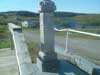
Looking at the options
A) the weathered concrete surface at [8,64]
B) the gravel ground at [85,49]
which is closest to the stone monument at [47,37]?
the weathered concrete surface at [8,64]

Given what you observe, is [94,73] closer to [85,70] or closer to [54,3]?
[85,70]

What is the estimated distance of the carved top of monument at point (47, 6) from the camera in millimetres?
4207

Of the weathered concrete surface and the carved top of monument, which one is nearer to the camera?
the carved top of monument

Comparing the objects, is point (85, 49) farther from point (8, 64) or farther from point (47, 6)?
point (47, 6)

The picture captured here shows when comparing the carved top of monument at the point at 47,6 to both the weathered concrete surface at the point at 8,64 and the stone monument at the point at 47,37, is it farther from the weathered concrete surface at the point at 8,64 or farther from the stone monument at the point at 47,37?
the weathered concrete surface at the point at 8,64

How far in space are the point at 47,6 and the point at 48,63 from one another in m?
1.04

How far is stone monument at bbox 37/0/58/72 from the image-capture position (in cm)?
422

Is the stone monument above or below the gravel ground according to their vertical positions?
above

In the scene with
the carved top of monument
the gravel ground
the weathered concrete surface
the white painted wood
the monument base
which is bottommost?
the gravel ground

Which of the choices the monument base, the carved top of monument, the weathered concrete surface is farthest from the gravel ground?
the carved top of monument

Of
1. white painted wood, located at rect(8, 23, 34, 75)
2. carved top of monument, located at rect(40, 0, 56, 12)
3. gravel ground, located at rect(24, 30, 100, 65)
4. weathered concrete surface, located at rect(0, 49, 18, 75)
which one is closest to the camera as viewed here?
white painted wood, located at rect(8, 23, 34, 75)

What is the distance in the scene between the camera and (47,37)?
4262 mm

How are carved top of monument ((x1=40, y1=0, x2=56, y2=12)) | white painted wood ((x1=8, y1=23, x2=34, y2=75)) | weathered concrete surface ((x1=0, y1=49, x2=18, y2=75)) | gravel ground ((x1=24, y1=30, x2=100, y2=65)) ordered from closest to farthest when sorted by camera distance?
white painted wood ((x1=8, y1=23, x2=34, y2=75)) → carved top of monument ((x1=40, y1=0, x2=56, y2=12)) → weathered concrete surface ((x1=0, y1=49, x2=18, y2=75)) → gravel ground ((x1=24, y1=30, x2=100, y2=65))

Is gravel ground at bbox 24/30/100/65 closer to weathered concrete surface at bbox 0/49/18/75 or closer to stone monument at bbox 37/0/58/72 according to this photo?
weathered concrete surface at bbox 0/49/18/75
